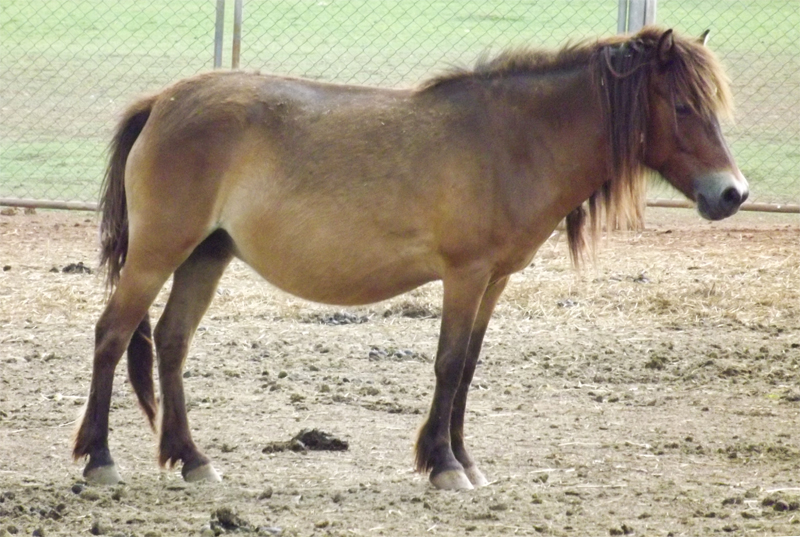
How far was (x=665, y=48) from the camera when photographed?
14.0 feet

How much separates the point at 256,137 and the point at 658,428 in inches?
92.4

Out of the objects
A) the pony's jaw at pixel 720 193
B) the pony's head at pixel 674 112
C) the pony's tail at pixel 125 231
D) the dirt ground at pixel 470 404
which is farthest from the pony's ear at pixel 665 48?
the pony's tail at pixel 125 231

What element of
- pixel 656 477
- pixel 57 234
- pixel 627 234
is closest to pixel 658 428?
pixel 656 477

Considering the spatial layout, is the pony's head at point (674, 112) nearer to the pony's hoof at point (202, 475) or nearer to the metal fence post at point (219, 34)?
the pony's hoof at point (202, 475)

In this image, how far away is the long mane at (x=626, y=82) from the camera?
4273 millimetres

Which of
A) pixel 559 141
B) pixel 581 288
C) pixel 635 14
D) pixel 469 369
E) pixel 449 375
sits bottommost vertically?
pixel 581 288

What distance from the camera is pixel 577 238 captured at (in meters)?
4.74

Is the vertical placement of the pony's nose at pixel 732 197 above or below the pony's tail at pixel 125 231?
above

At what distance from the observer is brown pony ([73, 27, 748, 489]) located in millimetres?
4305

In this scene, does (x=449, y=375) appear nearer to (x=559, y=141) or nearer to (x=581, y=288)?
(x=559, y=141)

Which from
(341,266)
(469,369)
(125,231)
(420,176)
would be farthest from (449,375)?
(125,231)

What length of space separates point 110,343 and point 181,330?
0.34 metres

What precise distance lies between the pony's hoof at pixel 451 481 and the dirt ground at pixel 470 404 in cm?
7

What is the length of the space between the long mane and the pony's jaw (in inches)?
10.4
